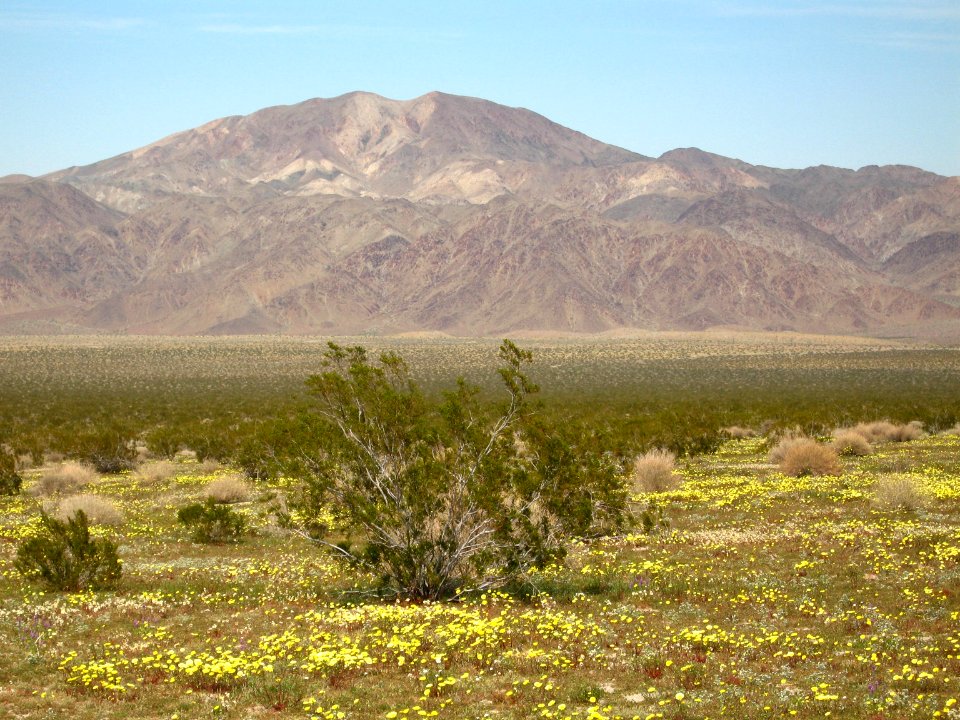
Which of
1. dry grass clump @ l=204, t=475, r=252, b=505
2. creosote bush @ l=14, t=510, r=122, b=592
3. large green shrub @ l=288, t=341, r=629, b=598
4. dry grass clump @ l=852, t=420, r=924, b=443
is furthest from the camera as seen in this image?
dry grass clump @ l=852, t=420, r=924, b=443

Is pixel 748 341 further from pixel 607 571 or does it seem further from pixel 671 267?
pixel 607 571

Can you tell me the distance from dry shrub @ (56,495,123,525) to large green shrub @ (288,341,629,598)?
8.64 metres

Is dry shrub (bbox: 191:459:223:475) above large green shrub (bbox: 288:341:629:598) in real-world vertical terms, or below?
below

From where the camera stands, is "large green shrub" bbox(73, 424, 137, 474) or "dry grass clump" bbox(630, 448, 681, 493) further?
"large green shrub" bbox(73, 424, 137, 474)

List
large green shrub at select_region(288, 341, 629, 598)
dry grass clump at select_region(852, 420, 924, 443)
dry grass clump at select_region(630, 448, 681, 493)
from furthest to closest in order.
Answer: dry grass clump at select_region(852, 420, 924, 443), dry grass clump at select_region(630, 448, 681, 493), large green shrub at select_region(288, 341, 629, 598)

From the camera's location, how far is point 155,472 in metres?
29.0

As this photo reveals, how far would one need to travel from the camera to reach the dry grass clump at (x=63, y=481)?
86.3ft

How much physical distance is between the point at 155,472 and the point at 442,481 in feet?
59.7

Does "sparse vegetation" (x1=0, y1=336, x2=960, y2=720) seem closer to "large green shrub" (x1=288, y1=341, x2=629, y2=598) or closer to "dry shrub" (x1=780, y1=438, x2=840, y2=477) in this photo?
"large green shrub" (x1=288, y1=341, x2=629, y2=598)

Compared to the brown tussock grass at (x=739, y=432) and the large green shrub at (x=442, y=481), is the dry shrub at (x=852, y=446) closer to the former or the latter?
the brown tussock grass at (x=739, y=432)

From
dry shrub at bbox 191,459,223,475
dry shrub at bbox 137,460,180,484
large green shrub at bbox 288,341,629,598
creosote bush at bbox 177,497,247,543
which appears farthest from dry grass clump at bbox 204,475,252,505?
large green shrub at bbox 288,341,629,598

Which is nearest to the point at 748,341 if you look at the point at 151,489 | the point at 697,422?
the point at 697,422

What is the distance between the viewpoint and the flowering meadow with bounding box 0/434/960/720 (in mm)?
Answer: 9305

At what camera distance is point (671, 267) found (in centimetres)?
19825
